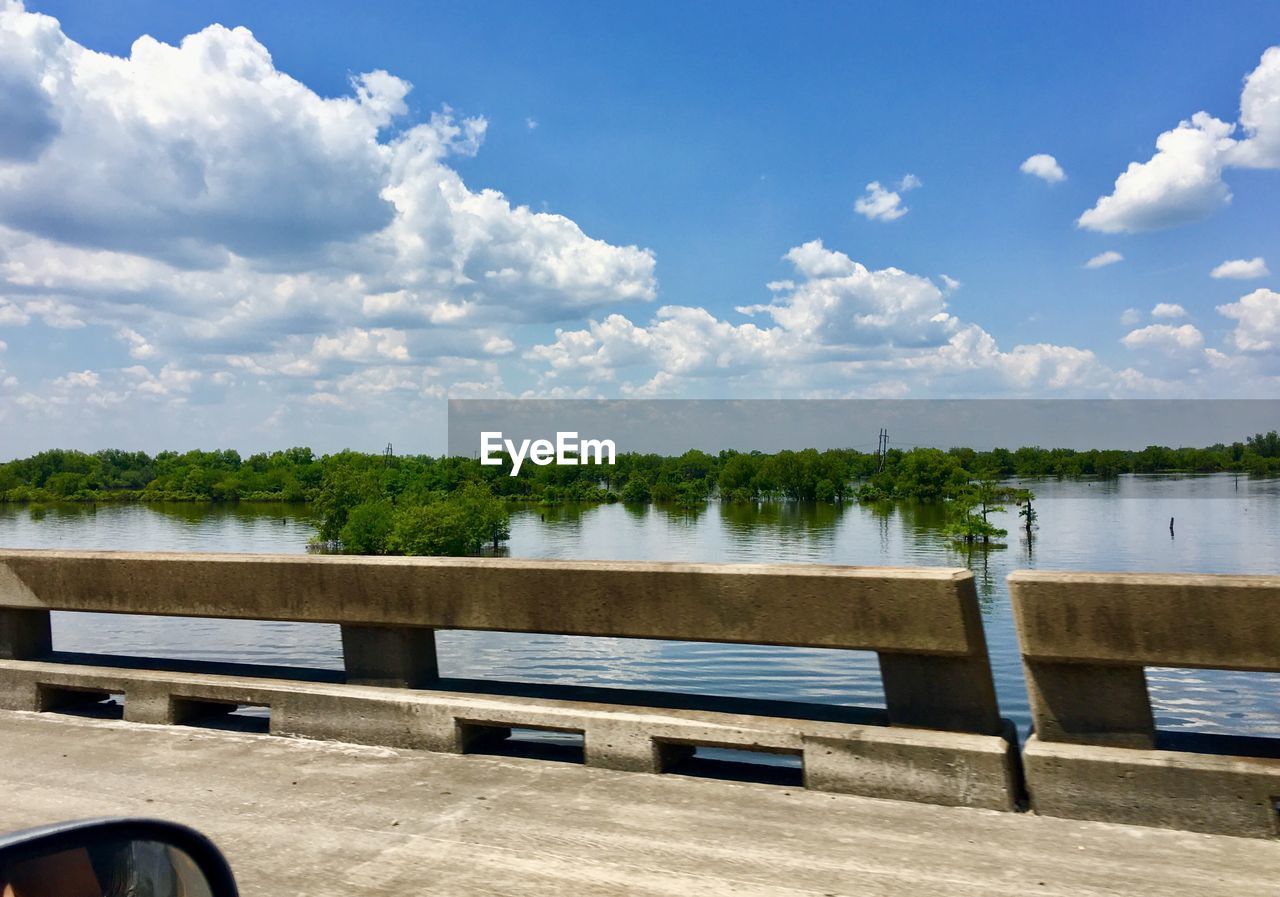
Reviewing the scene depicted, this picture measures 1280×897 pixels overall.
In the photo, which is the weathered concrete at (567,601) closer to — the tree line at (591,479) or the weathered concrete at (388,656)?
the weathered concrete at (388,656)

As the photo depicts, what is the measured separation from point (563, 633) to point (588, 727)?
1.80 ft

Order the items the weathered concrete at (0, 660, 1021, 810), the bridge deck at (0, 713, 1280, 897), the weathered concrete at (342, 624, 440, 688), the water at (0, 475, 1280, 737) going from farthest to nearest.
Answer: the water at (0, 475, 1280, 737)
the weathered concrete at (342, 624, 440, 688)
the weathered concrete at (0, 660, 1021, 810)
the bridge deck at (0, 713, 1280, 897)

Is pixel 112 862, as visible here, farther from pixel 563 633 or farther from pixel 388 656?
pixel 388 656

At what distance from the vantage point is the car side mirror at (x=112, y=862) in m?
1.71

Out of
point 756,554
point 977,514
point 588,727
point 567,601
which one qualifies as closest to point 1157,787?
point 588,727

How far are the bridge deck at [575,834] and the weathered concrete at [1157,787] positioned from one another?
0.30 ft

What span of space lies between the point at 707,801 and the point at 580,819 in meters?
0.65

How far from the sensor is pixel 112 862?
184 cm

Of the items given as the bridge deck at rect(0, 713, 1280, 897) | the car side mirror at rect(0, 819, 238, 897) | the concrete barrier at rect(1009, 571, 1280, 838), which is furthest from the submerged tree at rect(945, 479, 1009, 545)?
the car side mirror at rect(0, 819, 238, 897)

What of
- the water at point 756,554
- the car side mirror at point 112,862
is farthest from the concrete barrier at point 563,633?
the car side mirror at point 112,862

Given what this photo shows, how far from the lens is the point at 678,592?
561 centimetres

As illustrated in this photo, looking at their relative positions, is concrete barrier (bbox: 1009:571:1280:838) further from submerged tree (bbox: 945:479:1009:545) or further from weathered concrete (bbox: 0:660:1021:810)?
submerged tree (bbox: 945:479:1009:545)

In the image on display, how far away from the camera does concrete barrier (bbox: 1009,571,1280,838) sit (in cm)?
455

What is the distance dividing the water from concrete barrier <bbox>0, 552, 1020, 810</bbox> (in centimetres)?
209
